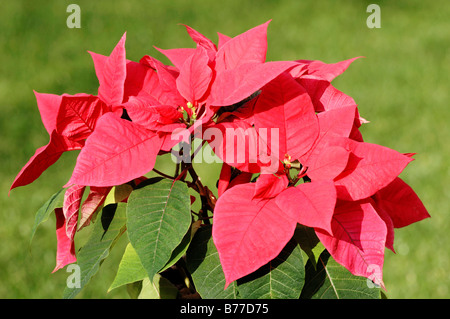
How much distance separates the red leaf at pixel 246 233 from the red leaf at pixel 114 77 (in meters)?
0.17

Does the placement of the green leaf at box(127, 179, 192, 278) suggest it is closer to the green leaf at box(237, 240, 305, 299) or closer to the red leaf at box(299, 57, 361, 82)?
the green leaf at box(237, 240, 305, 299)

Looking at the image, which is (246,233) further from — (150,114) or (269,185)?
(150,114)

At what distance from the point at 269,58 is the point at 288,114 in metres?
2.22

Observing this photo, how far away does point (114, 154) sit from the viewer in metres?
0.52

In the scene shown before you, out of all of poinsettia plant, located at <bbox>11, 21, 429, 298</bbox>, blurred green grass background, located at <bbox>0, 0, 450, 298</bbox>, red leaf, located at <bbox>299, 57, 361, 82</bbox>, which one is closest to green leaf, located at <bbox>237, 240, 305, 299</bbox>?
poinsettia plant, located at <bbox>11, 21, 429, 298</bbox>

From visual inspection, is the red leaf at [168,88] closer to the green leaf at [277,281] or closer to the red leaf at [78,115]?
the red leaf at [78,115]

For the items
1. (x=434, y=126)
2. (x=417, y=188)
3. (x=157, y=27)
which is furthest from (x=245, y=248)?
(x=157, y=27)

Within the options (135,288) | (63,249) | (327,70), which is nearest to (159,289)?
(135,288)

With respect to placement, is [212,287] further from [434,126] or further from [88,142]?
[434,126]

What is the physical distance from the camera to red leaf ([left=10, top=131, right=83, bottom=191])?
1.85 feet

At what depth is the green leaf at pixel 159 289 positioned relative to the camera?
29.0 inches

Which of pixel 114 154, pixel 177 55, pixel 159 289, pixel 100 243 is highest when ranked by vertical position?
pixel 177 55

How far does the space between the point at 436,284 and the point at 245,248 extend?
127 cm

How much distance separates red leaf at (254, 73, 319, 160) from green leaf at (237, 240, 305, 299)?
0.11 metres
